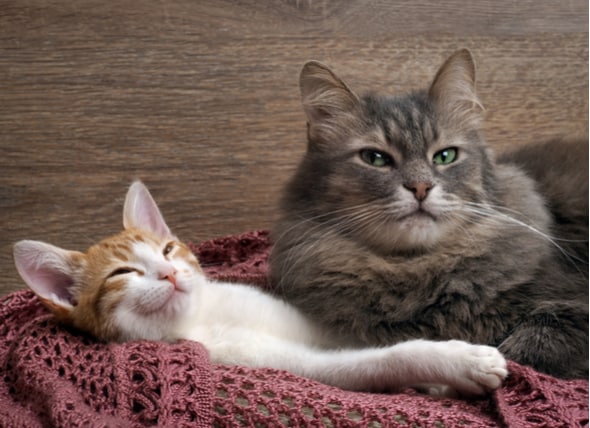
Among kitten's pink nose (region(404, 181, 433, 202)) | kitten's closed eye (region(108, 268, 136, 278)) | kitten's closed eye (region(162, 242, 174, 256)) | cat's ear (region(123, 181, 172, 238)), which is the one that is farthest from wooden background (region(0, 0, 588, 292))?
kitten's pink nose (region(404, 181, 433, 202))

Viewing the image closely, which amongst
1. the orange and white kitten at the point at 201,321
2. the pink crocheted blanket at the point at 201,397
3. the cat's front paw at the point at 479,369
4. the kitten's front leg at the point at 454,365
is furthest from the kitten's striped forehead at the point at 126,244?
the cat's front paw at the point at 479,369

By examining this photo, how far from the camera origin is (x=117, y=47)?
1864 mm

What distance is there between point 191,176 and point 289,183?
540 mm

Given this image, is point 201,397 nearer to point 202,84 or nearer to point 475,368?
point 475,368

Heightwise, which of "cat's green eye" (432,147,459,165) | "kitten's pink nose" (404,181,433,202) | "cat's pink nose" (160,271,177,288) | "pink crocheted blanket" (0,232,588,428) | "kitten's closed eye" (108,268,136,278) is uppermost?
"cat's green eye" (432,147,459,165)

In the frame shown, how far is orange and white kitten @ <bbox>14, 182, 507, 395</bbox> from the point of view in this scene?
109 cm

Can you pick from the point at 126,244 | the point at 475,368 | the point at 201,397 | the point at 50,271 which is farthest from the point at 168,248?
the point at 475,368

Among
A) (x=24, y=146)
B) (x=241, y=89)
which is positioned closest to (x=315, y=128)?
(x=241, y=89)

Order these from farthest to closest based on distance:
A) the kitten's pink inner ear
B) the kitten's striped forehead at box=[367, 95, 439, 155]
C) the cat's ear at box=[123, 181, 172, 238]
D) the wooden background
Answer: the wooden background < the cat's ear at box=[123, 181, 172, 238] < the kitten's striped forehead at box=[367, 95, 439, 155] < the kitten's pink inner ear

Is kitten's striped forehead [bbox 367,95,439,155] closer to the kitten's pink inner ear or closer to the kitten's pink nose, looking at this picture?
the kitten's pink nose

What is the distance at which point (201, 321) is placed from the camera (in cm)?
134

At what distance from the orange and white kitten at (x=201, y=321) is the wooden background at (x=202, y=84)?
0.56m

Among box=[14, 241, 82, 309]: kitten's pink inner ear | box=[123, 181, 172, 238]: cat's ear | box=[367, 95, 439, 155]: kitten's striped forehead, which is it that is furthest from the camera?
box=[123, 181, 172, 238]: cat's ear

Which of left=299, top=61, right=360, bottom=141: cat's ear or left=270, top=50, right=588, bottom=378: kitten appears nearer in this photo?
left=270, top=50, right=588, bottom=378: kitten
